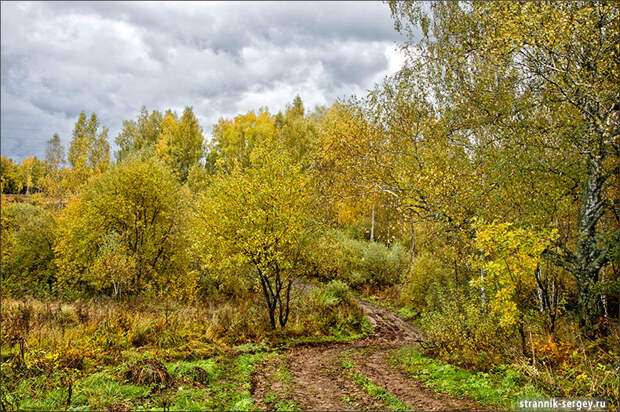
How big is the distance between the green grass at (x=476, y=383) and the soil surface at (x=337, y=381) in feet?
0.98

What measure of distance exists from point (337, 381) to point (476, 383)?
2.85 meters

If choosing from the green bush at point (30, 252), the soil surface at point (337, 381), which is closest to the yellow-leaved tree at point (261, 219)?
the soil surface at point (337, 381)

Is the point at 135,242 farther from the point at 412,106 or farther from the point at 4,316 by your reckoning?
the point at 412,106

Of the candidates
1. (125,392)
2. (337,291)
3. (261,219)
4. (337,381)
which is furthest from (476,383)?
(337,291)

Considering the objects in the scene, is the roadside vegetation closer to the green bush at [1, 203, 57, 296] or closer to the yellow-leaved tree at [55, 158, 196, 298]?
the yellow-leaved tree at [55, 158, 196, 298]

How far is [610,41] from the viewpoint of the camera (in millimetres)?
7750

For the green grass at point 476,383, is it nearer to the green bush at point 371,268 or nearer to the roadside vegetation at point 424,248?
the roadside vegetation at point 424,248

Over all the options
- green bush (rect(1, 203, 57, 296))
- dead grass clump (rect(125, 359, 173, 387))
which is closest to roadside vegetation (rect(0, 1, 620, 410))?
dead grass clump (rect(125, 359, 173, 387))

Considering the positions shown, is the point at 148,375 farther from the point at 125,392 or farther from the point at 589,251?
the point at 589,251

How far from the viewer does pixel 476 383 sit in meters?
6.98

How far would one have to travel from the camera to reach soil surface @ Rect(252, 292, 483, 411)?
20.4 feet

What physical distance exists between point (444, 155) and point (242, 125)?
124 feet

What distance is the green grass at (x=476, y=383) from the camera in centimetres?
618

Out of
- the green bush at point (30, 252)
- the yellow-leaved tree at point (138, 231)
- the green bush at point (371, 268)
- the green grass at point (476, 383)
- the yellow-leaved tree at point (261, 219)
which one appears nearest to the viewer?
the green grass at point (476, 383)
